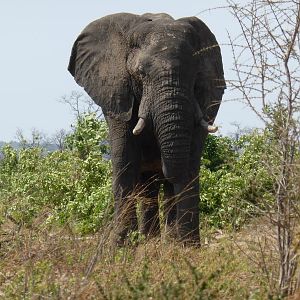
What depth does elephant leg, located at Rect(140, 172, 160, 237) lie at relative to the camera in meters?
9.84

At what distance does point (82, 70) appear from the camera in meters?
10.5

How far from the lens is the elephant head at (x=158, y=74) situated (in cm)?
916

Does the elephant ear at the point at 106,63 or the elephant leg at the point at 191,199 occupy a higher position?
the elephant ear at the point at 106,63

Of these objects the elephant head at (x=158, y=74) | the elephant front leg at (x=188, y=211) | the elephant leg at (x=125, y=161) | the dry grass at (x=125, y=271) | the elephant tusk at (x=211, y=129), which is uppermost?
the elephant head at (x=158, y=74)

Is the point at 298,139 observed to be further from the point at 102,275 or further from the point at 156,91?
the point at 156,91

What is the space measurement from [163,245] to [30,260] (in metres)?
1.69

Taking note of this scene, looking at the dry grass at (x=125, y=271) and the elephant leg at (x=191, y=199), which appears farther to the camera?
the elephant leg at (x=191, y=199)

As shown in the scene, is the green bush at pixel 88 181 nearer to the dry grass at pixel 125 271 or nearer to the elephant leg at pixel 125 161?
the elephant leg at pixel 125 161

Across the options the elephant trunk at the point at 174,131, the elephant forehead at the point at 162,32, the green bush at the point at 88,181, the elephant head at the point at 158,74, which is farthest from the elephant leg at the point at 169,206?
the elephant forehead at the point at 162,32

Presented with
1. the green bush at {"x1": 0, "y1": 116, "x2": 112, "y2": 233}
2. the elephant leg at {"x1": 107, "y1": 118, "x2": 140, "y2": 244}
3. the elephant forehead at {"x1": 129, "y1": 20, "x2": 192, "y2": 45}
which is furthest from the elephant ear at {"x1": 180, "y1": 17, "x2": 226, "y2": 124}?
the green bush at {"x1": 0, "y1": 116, "x2": 112, "y2": 233}

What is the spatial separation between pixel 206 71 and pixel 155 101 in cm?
79

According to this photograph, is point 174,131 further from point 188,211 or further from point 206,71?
point 206,71

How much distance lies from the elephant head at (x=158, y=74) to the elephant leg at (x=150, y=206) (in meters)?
0.70

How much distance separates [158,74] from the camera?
30.2 ft
